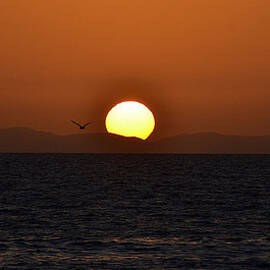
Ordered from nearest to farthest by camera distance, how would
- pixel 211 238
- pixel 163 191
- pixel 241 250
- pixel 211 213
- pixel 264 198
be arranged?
pixel 241 250 → pixel 211 238 → pixel 211 213 → pixel 264 198 → pixel 163 191

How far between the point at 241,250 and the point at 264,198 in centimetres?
3643

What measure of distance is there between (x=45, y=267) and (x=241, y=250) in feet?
35.1

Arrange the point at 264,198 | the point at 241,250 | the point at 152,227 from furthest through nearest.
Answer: the point at 264,198, the point at 152,227, the point at 241,250

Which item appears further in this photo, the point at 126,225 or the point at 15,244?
the point at 126,225

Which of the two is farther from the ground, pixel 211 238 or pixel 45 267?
pixel 211 238

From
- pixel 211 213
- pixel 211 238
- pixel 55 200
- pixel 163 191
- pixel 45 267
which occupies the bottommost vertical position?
pixel 45 267

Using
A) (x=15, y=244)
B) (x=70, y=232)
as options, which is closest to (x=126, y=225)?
(x=70, y=232)

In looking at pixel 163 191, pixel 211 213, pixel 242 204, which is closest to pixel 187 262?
pixel 211 213

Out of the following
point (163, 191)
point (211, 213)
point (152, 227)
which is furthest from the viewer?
point (163, 191)

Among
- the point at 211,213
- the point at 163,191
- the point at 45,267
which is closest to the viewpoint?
the point at 45,267

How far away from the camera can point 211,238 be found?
36500 millimetres

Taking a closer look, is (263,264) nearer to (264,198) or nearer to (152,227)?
(152,227)

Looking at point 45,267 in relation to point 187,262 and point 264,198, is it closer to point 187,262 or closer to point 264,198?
point 187,262

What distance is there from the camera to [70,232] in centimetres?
3850
